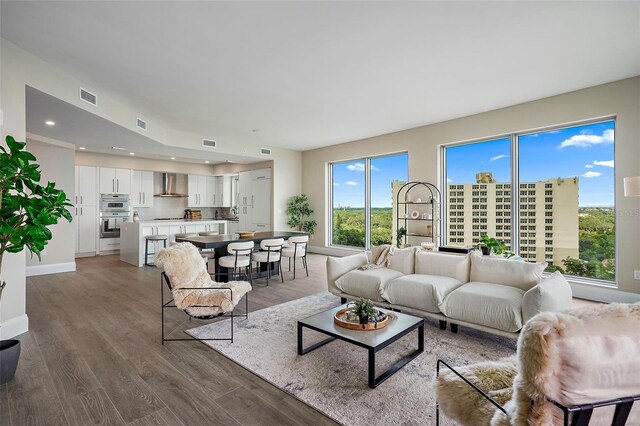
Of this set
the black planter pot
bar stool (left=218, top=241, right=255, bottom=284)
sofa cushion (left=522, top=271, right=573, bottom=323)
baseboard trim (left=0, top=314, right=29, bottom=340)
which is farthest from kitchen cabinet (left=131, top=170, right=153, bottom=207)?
sofa cushion (left=522, top=271, right=573, bottom=323)

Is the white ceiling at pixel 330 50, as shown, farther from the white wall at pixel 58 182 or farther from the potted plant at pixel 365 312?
the potted plant at pixel 365 312

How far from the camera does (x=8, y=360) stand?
→ 2326 millimetres

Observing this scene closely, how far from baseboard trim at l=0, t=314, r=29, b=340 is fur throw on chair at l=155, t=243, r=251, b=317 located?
158 centimetres

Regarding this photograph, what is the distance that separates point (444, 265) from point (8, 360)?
405cm

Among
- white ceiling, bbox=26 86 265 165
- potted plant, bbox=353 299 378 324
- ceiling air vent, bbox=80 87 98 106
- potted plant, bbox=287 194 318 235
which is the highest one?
ceiling air vent, bbox=80 87 98 106

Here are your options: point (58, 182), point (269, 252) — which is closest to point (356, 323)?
point (269, 252)

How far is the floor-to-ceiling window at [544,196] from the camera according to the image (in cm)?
473

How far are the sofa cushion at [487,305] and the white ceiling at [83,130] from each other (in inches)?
202

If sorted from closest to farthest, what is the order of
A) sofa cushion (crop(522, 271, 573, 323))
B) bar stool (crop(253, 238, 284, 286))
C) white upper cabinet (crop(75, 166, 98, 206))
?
sofa cushion (crop(522, 271, 573, 323)), bar stool (crop(253, 238, 284, 286)), white upper cabinet (crop(75, 166, 98, 206))

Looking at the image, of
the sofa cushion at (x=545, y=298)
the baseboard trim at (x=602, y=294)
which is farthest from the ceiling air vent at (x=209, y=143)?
the baseboard trim at (x=602, y=294)

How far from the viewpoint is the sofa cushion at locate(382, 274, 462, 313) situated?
326cm

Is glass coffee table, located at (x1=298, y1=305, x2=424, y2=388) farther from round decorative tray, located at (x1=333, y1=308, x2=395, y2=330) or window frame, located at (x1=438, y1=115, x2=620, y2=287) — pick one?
window frame, located at (x1=438, y1=115, x2=620, y2=287)

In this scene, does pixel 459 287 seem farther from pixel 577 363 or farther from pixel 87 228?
pixel 87 228

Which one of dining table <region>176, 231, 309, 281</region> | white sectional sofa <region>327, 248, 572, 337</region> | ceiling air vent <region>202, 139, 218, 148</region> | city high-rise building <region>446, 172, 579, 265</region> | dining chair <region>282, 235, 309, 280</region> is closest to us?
white sectional sofa <region>327, 248, 572, 337</region>
